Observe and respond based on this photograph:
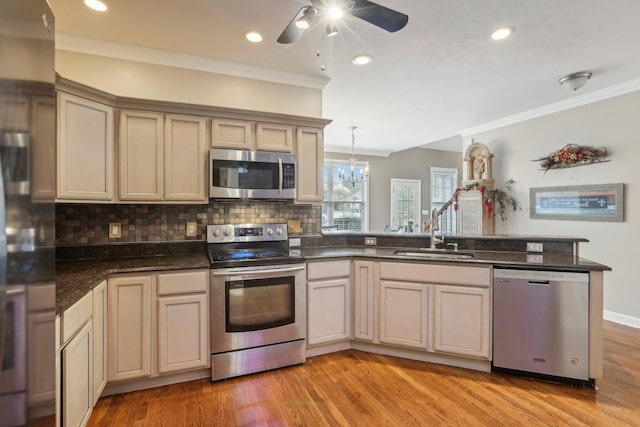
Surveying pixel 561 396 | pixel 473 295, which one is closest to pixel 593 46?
pixel 473 295

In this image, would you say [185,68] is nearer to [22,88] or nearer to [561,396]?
[22,88]

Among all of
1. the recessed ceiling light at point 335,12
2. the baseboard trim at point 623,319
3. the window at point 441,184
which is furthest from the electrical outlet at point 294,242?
the window at point 441,184

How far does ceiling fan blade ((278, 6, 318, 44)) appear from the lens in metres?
1.76

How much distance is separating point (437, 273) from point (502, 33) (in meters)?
1.98

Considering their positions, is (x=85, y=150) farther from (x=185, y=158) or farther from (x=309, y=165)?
(x=309, y=165)

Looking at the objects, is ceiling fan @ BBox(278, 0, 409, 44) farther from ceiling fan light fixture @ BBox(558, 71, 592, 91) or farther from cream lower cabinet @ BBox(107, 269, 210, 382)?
ceiling fan light fixture @ BBox(558, 71, 592, 91)

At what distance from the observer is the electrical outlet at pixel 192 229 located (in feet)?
9.66

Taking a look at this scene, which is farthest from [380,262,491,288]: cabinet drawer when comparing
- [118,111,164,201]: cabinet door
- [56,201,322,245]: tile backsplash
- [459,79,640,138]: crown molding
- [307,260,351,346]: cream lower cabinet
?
[459,79,640,138]: crown molding

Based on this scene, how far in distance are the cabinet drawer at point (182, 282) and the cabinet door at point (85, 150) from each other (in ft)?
2.64

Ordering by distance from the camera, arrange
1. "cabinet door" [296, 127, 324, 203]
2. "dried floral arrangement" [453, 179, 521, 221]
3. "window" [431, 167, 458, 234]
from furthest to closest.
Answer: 1. "window" [431, 167, 458, 234]
2. "dried floral arrangement" [453, 179, 521, 221]
3. "cabinet door" [296, 127, 324, 203]

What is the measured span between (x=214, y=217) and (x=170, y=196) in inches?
19.3

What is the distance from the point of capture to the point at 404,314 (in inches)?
109

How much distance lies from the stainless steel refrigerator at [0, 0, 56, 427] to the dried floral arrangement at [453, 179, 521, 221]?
17.3 feet

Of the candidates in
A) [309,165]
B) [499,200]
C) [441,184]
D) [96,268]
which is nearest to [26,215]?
[96,268]
